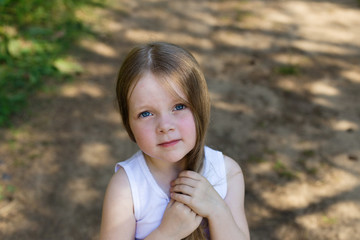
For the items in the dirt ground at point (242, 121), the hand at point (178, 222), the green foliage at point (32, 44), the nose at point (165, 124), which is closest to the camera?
the nose at point (165, 124)

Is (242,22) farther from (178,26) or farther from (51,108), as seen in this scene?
(51,108)

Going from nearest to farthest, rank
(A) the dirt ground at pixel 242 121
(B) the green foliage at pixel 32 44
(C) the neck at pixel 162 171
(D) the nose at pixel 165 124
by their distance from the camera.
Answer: (D) the nose at pixel 165 124 < (C) the neck at pixel 162 171 < (A) the dirt ground at pixel 242 121 < (B) the green foliage at pixel 32 44

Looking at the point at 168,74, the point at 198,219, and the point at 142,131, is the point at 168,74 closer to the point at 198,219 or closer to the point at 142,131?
the point at 142,131

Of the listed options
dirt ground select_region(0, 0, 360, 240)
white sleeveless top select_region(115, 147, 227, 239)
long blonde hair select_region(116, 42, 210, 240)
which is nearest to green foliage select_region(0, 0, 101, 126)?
dirt ground select_region(0, 0, 360, 240)

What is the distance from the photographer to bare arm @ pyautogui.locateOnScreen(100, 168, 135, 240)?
1.60 m

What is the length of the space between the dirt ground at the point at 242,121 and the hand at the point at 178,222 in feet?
4.34

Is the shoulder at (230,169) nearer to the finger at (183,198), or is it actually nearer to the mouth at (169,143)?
the finger at (183,198)

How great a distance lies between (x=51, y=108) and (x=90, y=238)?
56.9 inches

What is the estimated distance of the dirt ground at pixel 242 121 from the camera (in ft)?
9.48

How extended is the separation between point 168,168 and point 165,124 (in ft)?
1.20

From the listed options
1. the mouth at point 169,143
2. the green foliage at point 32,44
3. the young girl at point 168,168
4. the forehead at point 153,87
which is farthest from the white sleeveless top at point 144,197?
the green foliage at point 32,44

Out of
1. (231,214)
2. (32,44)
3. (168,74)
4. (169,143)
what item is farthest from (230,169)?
(32,44)

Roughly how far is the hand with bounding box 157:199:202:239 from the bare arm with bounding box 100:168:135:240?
0.45 ft

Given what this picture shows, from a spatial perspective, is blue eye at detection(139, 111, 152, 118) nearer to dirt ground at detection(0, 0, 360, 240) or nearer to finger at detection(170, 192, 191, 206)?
finger at detection(170, 192, 191, 206)
